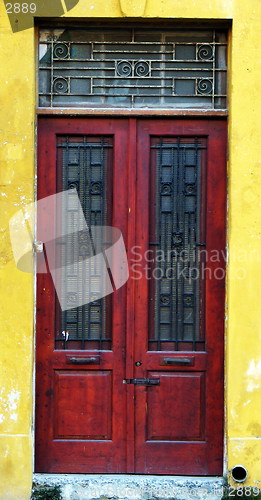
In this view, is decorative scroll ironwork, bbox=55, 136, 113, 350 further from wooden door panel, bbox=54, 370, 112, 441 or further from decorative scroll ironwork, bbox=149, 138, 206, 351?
decorative scroll ironwork, bbox=149, 138, 206, 351

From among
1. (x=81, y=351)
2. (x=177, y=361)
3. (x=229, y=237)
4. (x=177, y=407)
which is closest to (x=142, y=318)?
(x=177, y=361)

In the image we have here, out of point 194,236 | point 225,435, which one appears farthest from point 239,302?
point 225,435

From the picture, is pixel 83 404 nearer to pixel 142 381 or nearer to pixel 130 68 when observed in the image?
pixel 142 381

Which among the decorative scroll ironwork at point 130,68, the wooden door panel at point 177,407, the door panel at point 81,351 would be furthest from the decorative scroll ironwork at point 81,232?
the wooden door panel at point 177,407

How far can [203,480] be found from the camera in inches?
200

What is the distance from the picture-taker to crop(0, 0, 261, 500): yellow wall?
495 centimetres

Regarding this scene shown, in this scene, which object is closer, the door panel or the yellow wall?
the yellow wall

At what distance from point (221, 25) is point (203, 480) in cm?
369

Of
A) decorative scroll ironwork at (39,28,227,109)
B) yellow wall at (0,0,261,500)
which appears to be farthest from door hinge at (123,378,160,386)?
decorative scroll ironwork at (39,28,227,109)

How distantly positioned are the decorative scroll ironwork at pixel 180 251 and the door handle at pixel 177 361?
94 millimetres

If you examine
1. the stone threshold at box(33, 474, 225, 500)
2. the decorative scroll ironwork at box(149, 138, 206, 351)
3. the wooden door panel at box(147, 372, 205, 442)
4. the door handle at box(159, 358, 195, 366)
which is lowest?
the stone threshold at box(33, 474, 225, 500)

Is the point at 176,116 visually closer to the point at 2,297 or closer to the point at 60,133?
the point at 60,133

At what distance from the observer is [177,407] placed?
5.17 m

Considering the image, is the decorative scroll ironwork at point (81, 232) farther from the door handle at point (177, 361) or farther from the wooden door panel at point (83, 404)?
the door handle at point (177, 361)
